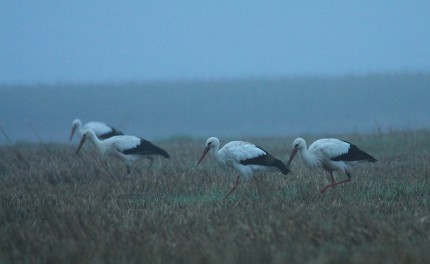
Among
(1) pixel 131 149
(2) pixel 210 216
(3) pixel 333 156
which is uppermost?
(3) pixel 333 156

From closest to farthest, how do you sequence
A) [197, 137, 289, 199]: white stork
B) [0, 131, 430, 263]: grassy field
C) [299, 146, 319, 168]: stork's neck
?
1. [0, 131, 430, 263]: grassy field
2. [197, 137, 289, 199]: white stork
3. [299, 146, 319, 168]: stork's neck

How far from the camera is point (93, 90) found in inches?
2152

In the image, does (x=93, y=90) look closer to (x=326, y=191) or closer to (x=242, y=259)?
(x=326, y=191)

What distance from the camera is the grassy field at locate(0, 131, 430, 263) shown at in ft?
19.6

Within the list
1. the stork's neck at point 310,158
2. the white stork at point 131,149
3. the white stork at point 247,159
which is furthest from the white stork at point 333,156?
the white stork at point 131,149

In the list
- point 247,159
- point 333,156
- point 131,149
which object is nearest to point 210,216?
point 247,159

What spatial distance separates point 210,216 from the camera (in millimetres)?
7453

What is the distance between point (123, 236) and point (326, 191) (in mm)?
3756

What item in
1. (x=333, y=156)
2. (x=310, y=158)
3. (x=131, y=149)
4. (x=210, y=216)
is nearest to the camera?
(x=210, y=216)

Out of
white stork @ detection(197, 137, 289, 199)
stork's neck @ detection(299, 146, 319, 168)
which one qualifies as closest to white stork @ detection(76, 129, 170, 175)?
white stork @ detection(197, 137, 289, 199)

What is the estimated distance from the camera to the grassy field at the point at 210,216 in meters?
5.97

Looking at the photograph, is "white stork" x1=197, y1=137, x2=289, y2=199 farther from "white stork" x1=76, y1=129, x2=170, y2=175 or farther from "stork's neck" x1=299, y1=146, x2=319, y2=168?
"white stork" x1=76, y1=129, x2=170, y2=175

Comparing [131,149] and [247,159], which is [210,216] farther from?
[131,149]

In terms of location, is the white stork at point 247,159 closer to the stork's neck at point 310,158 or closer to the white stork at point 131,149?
the stork's neck at point 310,158
